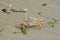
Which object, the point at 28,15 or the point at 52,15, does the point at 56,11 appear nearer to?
the point at 52,15

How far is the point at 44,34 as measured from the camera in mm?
4527

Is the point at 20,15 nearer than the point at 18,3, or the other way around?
the point at 20,15

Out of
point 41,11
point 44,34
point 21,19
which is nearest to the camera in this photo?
point 44,34

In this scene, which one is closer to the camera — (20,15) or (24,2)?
(20,15)

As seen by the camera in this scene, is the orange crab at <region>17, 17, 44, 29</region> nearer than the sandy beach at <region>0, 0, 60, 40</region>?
No

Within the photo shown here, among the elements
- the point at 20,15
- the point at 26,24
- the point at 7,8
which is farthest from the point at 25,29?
the point at 7,8

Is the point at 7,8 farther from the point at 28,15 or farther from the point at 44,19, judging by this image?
the point at 44,19

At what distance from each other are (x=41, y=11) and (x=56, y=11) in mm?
296

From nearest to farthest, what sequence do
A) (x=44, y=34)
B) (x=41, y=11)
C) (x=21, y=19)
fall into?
(x=44, y=34), (x=21, y=19), (x=41, y=11)

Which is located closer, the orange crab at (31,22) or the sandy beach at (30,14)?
the sandy beach at (30,14)

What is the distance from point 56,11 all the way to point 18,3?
0.80m

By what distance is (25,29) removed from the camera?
182 inches

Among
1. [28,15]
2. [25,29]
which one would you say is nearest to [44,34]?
[25,29]

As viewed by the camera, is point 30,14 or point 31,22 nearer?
point 31,22
